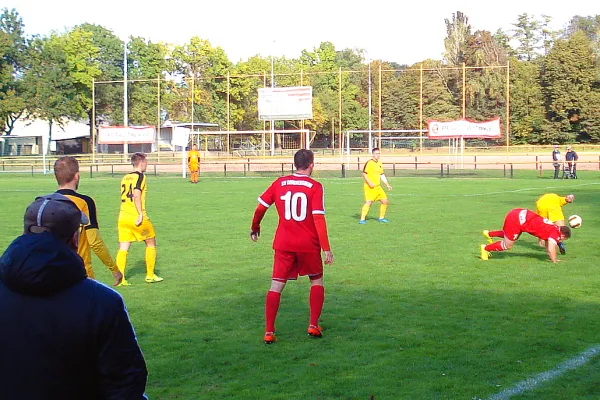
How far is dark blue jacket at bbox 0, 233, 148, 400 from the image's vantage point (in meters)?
Answer: 2.52

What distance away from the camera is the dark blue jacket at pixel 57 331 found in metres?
2.52

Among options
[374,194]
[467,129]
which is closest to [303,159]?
[374,194]

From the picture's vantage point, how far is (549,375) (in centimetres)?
610

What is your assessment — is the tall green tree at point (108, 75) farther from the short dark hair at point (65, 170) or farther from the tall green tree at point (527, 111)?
the short dark hair at point (65, 170)

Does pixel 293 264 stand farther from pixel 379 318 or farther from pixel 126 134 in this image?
pixel 126 134

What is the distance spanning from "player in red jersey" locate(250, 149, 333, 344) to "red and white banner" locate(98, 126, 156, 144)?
41491mm

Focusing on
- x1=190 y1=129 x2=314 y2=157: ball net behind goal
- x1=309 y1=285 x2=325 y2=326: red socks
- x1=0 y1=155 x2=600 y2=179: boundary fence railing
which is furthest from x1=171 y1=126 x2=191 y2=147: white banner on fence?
x1=309 y1=285 x2=325 y2=326: red socks

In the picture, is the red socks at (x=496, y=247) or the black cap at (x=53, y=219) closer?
the black cap at (x=53, y=219)

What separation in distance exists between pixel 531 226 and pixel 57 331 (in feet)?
33.0

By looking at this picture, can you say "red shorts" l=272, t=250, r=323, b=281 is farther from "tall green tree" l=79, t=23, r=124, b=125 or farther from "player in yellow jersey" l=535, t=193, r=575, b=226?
"tall green tree" l=79, t=23, r=124, b=125

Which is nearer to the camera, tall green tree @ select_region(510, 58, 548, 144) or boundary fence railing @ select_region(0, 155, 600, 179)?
boundary fence railing @ select_region(0, 155, 600, 179)

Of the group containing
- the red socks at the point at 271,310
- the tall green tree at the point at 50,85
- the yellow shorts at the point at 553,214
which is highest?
the tall green tree at the point at 50,85

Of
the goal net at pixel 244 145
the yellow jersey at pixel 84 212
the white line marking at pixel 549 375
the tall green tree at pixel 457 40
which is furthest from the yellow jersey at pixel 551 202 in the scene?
the tall green tree at pixel 457 40

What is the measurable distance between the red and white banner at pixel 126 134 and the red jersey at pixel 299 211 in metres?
41.5
